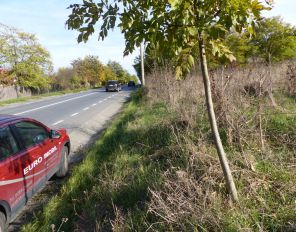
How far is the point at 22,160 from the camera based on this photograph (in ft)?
13.0

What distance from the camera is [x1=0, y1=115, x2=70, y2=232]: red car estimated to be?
137 inches

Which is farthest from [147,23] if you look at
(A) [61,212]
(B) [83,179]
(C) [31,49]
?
(C) [31,49]

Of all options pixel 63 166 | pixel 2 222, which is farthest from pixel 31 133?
pixel 2 222

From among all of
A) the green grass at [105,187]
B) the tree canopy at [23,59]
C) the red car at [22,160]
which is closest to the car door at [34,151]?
the red car at [22,160]

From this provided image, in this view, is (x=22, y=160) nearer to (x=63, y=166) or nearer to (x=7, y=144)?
(x=7, y=144)

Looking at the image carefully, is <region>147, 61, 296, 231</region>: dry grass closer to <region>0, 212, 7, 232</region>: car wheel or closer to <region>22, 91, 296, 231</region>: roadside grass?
<region>22, 91, 296, 231</region>: roadside grass

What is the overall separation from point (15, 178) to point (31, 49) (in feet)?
150

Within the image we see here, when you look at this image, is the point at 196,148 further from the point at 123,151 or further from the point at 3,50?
the point at 3,50

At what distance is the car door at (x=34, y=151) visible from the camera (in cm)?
416

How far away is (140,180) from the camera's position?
439 cm

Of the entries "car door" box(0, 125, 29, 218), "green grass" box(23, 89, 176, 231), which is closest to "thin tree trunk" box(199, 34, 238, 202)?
"green grass" box(23, 89, 176, 231)

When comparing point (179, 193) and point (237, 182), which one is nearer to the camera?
point (179, 193)

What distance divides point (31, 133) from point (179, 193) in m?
2.61

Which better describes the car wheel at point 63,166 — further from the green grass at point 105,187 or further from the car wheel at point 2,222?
the car wheel at point 2,222
